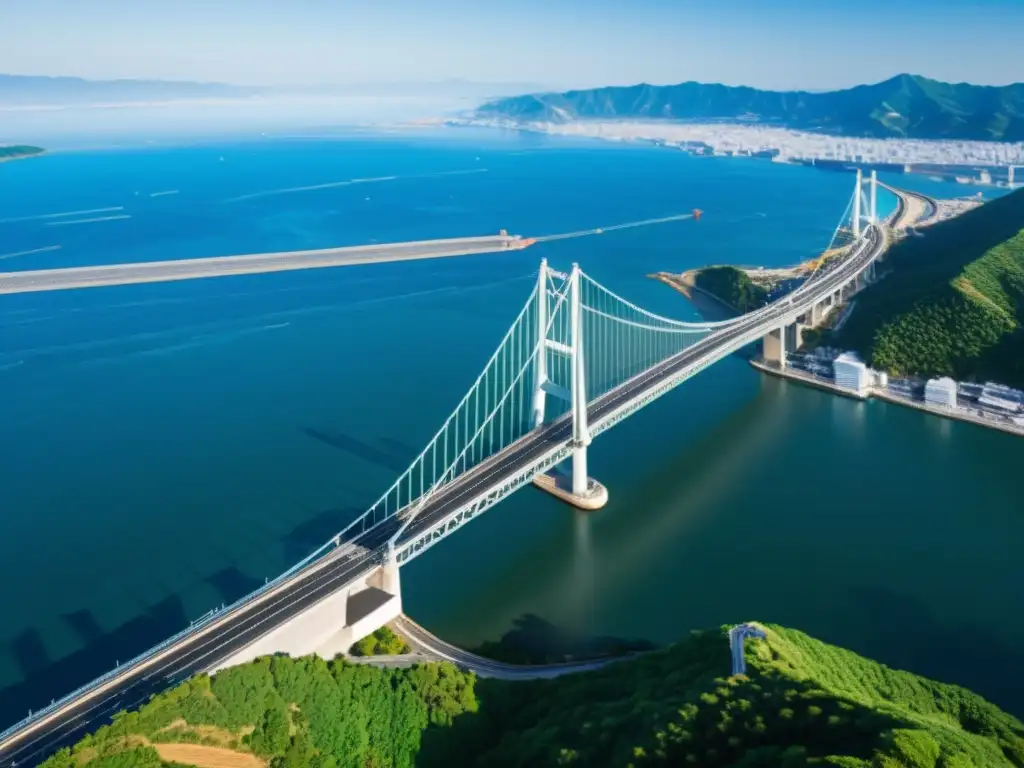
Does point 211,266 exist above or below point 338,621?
above

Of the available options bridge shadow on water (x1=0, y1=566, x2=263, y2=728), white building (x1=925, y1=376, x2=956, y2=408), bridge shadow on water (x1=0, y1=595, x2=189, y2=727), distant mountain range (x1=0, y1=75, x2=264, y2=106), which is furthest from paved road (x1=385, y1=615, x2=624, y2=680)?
distant mountain range (x1=0, y1=75, x2=264, y2=106)

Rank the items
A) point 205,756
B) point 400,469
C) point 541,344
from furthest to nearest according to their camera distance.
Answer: point 400,469, point 541,344, point 205,756

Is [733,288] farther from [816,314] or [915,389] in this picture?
[915,389]

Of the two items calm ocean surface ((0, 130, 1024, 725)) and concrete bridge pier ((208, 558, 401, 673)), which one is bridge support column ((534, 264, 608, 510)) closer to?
calm ocean surface ((0, 130, 1024, 725))

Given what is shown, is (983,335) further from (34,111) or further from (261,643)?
(34,111)

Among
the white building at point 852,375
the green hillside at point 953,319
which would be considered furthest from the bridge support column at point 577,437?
the green hillside at point 953,319

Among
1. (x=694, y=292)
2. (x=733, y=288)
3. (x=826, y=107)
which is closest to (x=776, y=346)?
(x=733, y=288)

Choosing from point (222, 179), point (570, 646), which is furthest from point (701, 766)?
point (222, 179)
